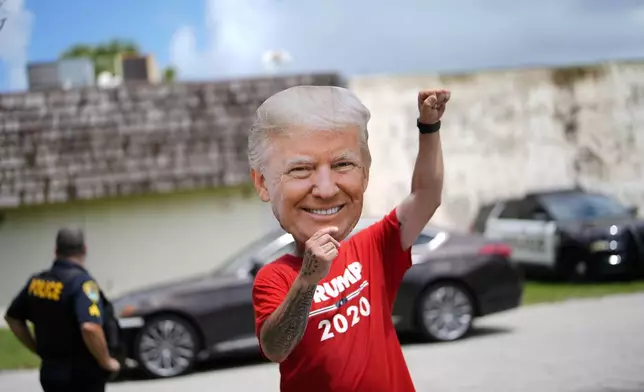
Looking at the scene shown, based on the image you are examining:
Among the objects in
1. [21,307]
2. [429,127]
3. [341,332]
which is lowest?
[21,307]

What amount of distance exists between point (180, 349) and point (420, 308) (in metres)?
2.92

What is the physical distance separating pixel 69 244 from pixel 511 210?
15.2 m

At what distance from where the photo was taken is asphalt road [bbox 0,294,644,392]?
9156mm

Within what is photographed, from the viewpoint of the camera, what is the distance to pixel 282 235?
12500 millimetres

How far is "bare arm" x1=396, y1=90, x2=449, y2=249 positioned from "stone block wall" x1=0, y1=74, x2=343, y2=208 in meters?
16.6

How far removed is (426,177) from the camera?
11.3 ft

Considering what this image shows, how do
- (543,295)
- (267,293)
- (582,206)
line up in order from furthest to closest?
(582,206) → (543,295) → (267,293)

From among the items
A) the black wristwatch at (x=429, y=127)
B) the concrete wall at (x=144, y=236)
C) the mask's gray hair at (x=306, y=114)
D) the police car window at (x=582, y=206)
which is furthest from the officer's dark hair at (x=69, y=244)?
the concrete wall at (x=144, y=236)

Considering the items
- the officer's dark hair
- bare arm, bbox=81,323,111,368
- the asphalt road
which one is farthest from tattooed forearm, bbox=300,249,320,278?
the asphalt road

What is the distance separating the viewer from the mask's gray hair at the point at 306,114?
305 centimetres

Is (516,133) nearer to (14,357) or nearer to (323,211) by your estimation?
(14,357)

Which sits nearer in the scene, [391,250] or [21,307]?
[391,250]

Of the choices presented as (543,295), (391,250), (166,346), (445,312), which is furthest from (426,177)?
(543,295)

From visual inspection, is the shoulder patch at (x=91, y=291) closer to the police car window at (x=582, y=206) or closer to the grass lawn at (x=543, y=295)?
the grass lawn at (x=543, y=295)
